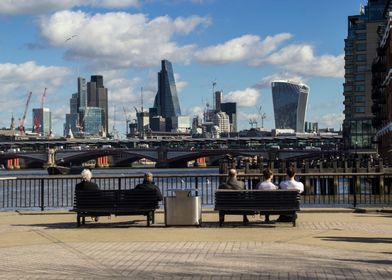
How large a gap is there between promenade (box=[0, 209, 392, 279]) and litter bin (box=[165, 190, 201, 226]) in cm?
30

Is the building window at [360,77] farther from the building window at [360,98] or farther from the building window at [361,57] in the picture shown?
the building window at [360,98]

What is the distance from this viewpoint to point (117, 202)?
1709cm

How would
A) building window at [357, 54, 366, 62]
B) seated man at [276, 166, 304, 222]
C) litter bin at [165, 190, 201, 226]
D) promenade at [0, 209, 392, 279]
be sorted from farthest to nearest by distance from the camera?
building window at [357, 54, 366, 62] → seated man at [276, 166, 304, 222] → litter bin at [165, 190, 201, 226] → promenade at [0, 209, 392, 279]

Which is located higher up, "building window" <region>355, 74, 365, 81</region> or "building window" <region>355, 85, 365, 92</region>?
"building window" <region>355, 74, 365, 81</region>

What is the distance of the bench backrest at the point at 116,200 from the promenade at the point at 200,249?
1.73 ft

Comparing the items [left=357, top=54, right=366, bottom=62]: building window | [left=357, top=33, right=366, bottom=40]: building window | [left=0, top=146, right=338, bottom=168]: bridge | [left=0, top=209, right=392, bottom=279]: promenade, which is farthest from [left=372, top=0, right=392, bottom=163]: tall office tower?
[left=0, top=209, right=392, bottom=279]: promenade

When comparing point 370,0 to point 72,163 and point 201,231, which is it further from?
point 201,231

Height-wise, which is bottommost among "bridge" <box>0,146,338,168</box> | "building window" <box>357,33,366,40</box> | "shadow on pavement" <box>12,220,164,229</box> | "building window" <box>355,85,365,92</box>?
"shadow on pavement" <box>12,220,164,229</box>

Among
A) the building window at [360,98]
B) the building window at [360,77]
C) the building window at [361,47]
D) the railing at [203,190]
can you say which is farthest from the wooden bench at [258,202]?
the building window at [361,47]

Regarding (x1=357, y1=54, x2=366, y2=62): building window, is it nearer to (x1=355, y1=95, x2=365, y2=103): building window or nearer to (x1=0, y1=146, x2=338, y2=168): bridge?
(x1=355, y1=95, x2=365, y2=103): building window

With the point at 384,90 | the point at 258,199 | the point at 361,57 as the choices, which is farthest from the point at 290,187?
the point at 361,57

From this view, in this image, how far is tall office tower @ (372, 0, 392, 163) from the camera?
269 ft

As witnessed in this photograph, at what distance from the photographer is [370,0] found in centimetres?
14750

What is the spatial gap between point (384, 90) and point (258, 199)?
8029 centimetres
